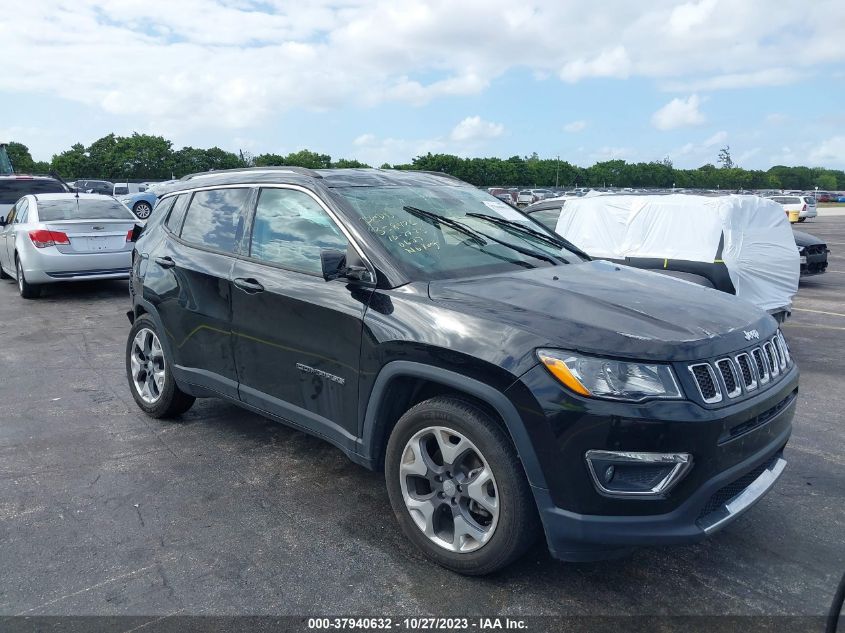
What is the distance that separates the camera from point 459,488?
127 inches

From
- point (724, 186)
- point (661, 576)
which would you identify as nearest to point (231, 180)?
point (661, 576)

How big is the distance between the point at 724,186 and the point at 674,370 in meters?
109

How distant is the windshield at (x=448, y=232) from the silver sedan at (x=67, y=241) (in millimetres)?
7893

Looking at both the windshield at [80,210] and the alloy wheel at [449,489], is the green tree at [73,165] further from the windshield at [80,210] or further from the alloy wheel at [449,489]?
the alloy wheel at [449,489]

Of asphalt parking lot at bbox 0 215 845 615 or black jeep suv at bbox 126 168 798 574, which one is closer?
black jeep suv at bbox 126 168 798 574

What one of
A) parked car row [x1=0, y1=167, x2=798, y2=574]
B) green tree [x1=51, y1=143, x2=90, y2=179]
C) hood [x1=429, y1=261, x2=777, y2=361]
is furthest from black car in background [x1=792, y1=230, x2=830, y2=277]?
green tree [x1=51, y1=143, x2=90, y2=179]

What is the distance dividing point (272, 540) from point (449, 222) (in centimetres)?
196

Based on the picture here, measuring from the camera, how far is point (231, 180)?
188 inches

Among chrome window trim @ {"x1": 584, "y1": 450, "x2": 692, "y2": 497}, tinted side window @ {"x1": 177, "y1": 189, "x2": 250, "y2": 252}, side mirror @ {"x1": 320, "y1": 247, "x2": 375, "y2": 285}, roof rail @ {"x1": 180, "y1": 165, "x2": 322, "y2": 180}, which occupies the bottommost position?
chrome window trim @ {"x1": 584, "y1": 450, "x2": 692, "y2": 497}

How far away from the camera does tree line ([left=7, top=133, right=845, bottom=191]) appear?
6769 centimetres

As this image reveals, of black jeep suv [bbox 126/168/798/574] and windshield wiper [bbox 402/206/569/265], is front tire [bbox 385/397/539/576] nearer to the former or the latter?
black jeep suv [bbox 126/168/798/574]

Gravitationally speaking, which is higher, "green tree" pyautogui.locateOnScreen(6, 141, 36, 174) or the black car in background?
"green tree" pyautogui.locateOnScreen(6, 141, 36, 174)

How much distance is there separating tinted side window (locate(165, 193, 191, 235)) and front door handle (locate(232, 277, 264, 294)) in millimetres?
1068

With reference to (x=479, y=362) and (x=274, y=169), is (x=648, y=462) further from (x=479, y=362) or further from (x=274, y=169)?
(x=274, y=169)
